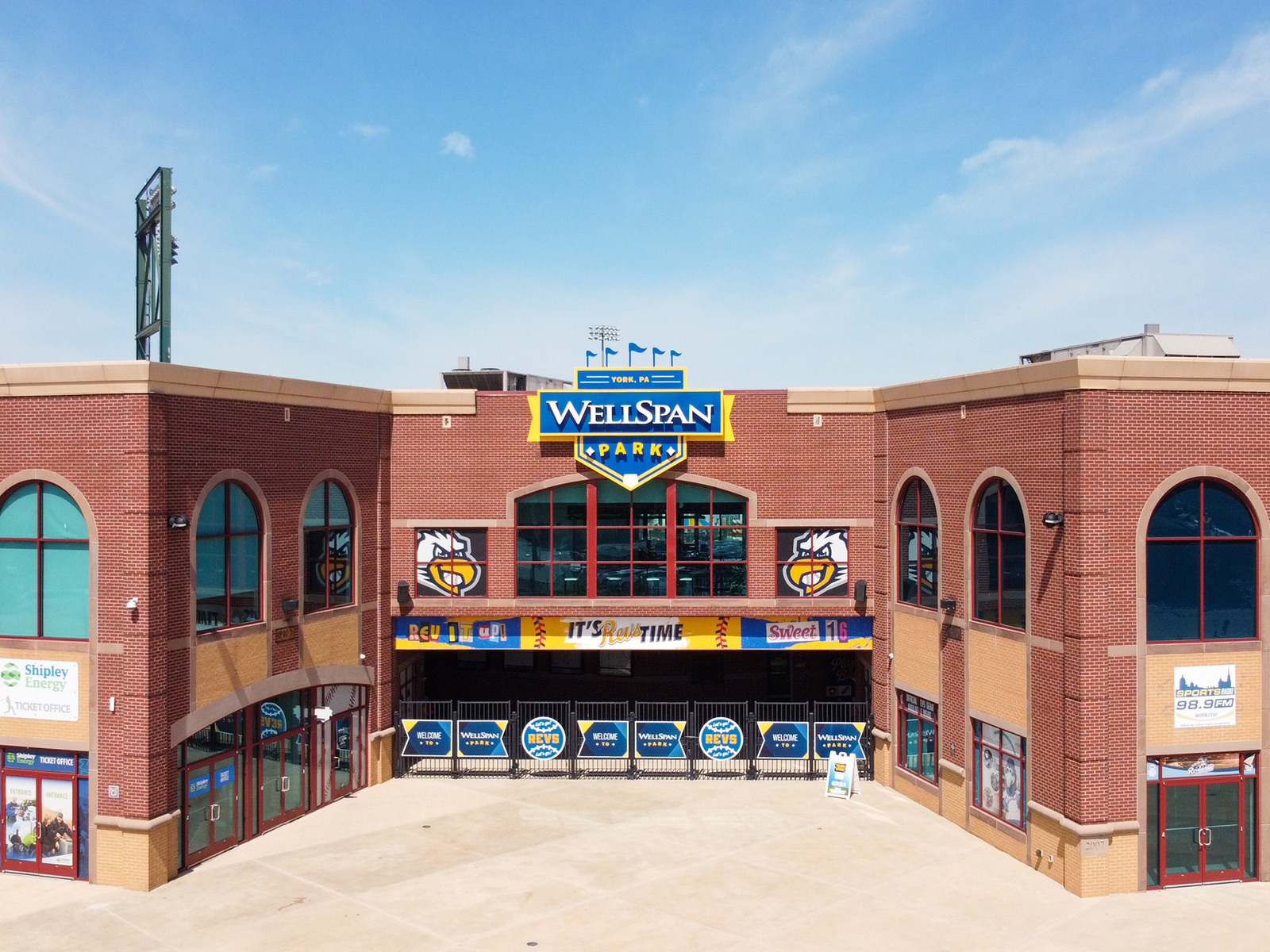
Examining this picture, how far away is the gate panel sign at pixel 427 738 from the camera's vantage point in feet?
90.5

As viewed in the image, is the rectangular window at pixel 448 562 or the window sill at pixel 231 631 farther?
the rectangular window at pixel 448 562

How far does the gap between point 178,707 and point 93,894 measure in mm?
3779

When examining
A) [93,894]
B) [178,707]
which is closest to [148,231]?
[178,707]

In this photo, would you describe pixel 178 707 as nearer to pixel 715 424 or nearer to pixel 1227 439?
pixel 715 424

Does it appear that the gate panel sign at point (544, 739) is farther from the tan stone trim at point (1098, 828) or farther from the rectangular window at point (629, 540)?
the tan stone trim at point (1098, 828)

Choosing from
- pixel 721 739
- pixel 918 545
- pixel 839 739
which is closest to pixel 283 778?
pixel 721 739

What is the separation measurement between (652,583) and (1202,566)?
1369cm

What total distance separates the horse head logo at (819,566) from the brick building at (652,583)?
0.09 metres

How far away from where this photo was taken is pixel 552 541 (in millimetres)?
27438

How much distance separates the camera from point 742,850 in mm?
21344

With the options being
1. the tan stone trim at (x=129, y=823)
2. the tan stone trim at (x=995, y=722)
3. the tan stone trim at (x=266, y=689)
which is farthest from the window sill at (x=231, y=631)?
the tan stone trim at (x=995, y=722)

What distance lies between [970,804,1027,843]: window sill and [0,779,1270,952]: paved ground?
1.77 feet

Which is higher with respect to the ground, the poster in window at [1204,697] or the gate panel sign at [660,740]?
the poster in window at [1204,697]

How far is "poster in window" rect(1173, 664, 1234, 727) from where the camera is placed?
750 inches
